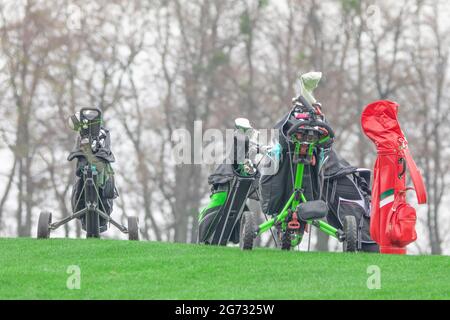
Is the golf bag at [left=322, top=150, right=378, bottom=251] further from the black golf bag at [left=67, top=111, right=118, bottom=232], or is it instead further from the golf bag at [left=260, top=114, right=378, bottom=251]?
the black golf bag at [left=67, top=111, right=118, bottom=232]

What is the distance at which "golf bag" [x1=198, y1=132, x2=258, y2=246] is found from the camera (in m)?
21.8

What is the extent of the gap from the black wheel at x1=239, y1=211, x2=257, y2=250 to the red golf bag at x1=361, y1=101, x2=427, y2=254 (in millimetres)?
1747

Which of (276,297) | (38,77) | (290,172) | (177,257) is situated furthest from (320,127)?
(38,77)

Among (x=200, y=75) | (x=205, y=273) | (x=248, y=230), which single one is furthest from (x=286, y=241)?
(x=200, y=75)

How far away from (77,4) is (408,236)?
2729cm

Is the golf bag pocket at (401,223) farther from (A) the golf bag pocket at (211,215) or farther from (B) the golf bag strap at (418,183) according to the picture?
(A) the golf bag pocket at (211,215)

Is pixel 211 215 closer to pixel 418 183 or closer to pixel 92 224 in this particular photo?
pixel 92 224

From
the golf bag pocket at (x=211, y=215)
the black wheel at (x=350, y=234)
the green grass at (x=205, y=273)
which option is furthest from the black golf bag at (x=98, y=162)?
the black wheel at (x=350, y=234)

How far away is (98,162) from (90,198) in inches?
25.0

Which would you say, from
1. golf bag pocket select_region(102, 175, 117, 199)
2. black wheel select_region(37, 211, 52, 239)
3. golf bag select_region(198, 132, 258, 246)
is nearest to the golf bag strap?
golf bag select_region(198, 132, 258, 246)

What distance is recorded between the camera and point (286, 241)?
20.3 metres

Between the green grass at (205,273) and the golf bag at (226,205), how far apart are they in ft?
4.58

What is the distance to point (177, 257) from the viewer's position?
1891cm
